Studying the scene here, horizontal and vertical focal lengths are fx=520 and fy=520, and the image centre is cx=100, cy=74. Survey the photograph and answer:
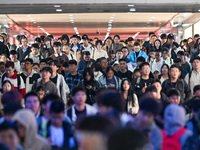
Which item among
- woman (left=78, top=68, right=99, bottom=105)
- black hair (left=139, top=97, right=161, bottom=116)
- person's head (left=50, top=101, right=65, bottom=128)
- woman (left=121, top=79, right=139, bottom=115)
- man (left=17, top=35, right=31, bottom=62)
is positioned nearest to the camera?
black hair (left=139, top=97, right=161, bottom=116)

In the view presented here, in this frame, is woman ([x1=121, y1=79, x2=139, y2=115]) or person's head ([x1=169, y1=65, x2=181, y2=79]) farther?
person's head ([x1=169, y1=65, x2=181, y2=79])


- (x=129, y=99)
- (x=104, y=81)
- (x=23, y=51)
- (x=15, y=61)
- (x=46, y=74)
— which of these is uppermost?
(x=23, y=51)

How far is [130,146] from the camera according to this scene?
10.2 feet

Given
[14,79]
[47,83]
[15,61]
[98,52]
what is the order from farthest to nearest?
[98,52], [15,61], [14,79], [47,83]

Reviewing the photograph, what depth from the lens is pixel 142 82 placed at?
1190cm

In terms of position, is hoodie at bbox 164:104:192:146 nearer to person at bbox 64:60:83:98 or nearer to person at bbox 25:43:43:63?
person at bbox 64:60:83:98

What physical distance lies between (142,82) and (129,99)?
153 cm

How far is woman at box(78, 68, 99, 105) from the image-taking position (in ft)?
38.1

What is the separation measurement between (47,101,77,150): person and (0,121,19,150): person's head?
135cm

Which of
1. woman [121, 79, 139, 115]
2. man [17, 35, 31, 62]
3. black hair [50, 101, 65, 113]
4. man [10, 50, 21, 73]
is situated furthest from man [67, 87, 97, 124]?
man [17, 35, 31, 62]

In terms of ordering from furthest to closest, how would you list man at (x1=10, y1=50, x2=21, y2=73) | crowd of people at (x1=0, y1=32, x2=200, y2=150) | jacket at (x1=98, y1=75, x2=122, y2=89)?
man at (x1=10, y1=50, x2=21, y2=73), jacket at (x1=98, y1=75, x2=122, y2=89), crowd of people at (x1=0, y1=32, x2=200, y2=150)

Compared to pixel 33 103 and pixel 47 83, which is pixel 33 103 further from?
pixel 47 83

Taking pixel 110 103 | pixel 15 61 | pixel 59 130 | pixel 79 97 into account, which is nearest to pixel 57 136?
pixel 59 130

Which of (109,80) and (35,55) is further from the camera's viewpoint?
(35,55)
